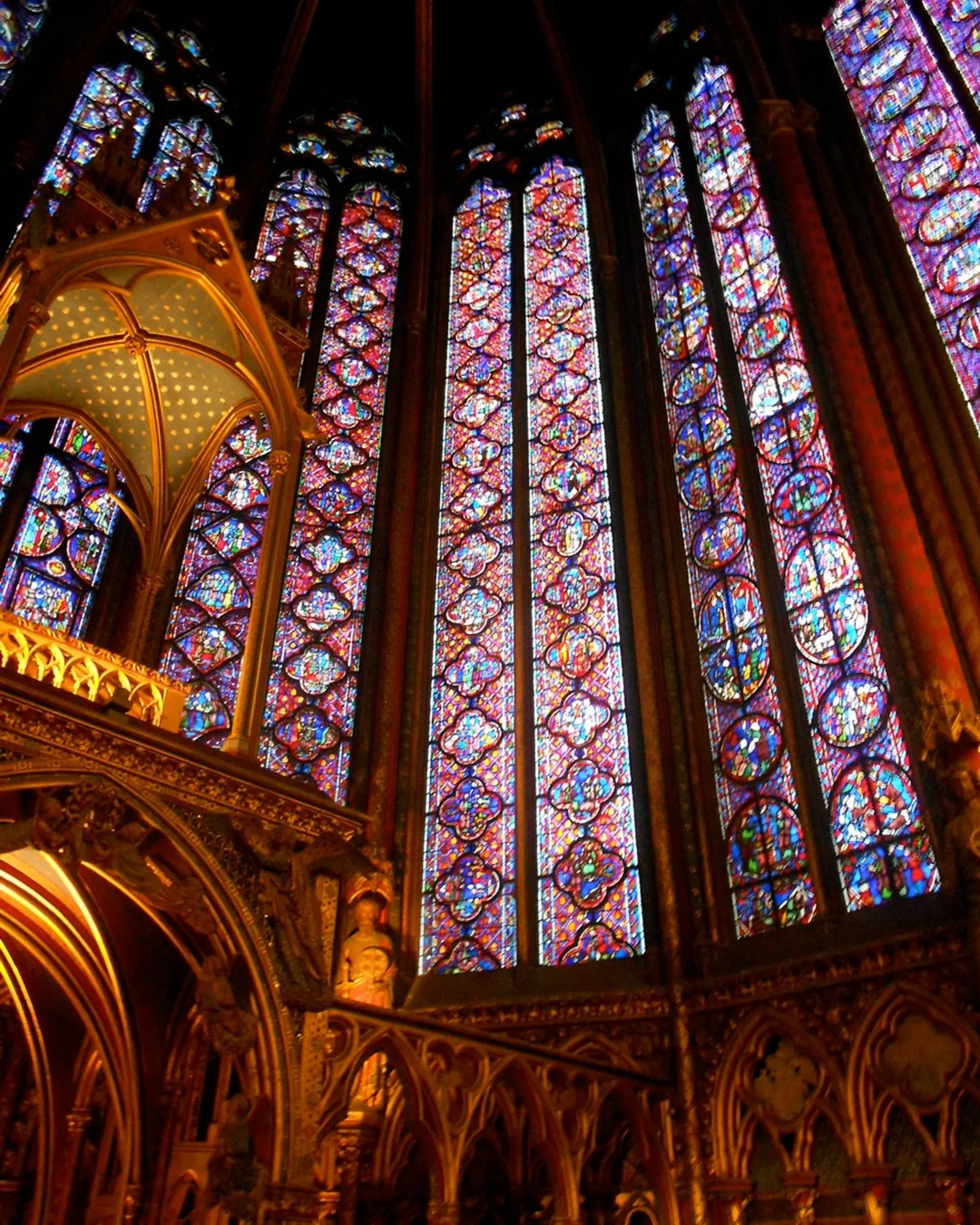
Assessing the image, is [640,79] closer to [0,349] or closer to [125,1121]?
[0,349]

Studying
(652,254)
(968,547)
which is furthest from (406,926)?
(652,254)

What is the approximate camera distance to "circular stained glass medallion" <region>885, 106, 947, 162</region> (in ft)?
31.6

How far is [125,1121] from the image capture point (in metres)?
6.03

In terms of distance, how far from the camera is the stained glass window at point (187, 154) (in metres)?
12.2

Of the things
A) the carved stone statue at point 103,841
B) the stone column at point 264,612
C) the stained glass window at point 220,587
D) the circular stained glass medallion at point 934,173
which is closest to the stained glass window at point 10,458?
the stained glass window at point 220,587

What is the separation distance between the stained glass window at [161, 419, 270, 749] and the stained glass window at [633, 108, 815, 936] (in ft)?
12.3

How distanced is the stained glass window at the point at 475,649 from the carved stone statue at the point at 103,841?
3.57 meters

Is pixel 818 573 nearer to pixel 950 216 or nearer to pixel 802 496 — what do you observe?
pixel 802 496

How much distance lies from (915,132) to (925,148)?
0.28m

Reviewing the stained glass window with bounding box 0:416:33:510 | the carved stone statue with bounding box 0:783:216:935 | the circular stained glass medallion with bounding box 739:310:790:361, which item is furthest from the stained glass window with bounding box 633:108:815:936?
the stained glass window with bounding box 0:416:33:510

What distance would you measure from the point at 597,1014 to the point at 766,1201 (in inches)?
59.8

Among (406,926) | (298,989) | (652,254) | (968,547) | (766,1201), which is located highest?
(652,254)

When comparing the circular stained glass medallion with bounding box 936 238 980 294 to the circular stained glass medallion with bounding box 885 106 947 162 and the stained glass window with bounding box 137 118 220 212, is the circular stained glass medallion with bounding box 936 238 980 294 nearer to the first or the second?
the circular stained glass medallion with bounding box 885 106 947 162

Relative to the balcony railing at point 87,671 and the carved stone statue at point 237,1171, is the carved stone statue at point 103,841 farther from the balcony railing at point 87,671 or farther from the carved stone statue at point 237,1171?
the carved stone statue at point 237,1171
